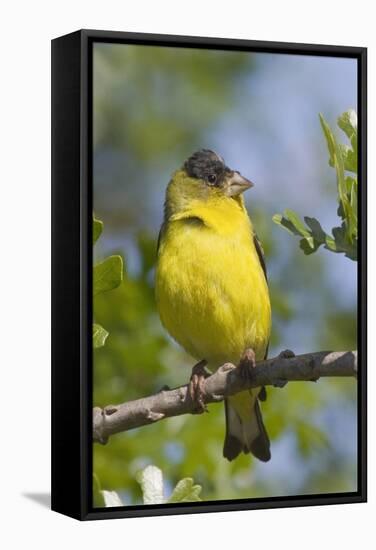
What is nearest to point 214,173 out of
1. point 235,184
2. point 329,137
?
point 235,184

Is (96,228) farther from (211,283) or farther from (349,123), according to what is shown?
(349,123)

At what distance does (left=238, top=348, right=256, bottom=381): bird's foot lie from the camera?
6098 millimetres

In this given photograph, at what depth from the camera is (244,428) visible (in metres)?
6.19

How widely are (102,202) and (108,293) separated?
35 cm

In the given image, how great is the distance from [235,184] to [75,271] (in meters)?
0.78

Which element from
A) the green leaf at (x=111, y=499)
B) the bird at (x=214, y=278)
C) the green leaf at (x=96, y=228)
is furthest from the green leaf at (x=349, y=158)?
the green leaf at (x=111, y=499)

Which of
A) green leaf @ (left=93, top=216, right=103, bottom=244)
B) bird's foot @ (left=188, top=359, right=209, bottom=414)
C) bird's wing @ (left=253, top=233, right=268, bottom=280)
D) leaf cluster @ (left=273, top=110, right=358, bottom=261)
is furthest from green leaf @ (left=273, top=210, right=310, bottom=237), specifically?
green leaf @ (left=93, top=216, right=103, bottom=244)

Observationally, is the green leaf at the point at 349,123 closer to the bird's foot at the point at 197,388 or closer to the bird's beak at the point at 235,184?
the bird's beak at the point at 235,184

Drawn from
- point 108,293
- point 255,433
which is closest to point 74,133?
point 108,293

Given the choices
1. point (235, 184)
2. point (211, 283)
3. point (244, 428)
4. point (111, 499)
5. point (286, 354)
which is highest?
point (235, 184)

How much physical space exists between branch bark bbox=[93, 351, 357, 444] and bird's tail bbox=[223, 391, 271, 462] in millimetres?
69

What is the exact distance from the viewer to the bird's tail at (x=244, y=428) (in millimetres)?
6148

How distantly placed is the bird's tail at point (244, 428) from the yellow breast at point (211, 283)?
19 cm

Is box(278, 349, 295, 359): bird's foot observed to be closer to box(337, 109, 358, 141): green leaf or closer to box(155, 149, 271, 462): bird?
box(155, 149, 271, 462): bird
